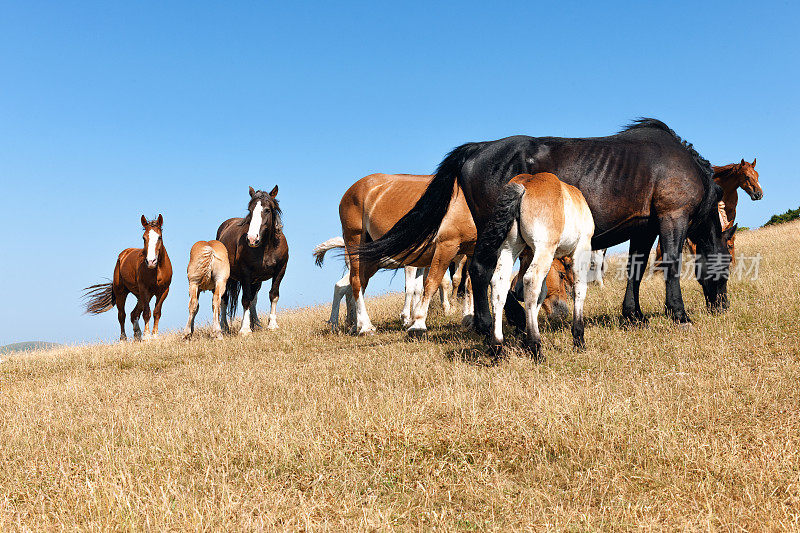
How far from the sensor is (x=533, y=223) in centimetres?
544

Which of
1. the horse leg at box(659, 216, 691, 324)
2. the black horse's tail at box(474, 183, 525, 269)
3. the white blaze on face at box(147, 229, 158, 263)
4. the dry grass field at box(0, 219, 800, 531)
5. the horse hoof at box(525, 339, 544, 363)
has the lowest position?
the dry grass field at box(0, 219, 800, 531)

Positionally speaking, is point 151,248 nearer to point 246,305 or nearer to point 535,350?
point 246,305

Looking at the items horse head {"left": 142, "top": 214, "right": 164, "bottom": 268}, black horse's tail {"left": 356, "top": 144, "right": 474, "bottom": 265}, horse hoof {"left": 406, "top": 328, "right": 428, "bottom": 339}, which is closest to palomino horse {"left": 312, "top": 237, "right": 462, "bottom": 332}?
horse hoof {"left": 406, "top": 328, "right": 428, "bottom": 339}

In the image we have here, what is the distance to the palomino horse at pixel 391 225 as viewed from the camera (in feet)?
26.5

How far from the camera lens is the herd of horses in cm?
562

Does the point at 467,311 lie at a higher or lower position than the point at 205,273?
lower

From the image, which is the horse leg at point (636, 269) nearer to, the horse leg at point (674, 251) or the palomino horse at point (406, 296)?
the horse leg at point (674, 251)

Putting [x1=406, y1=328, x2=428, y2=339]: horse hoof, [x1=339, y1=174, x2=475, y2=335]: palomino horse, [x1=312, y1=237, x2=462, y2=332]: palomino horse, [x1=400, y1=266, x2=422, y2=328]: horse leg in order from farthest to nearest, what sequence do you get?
[x1=400, y1=266, x2=422, y2=328]: horse leg
[x1=312, y1=237, x2=462, y2=332]: palomino horse
[x1=406, y1=328, x2=428, y2=339]: horse hoof
[x1=339, y1=174, x2=475, y2=335]: palomino horse

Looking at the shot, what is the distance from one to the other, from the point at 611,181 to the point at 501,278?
7.20ft

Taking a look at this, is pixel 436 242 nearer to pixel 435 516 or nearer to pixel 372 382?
pixel 372 382

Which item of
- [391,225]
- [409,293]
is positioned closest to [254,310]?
[409,293]

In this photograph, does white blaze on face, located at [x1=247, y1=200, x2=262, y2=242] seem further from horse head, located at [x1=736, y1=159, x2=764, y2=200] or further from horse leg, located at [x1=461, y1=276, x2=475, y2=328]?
horse head, located at [x1=736, y1=159, x2=764, y2=200]

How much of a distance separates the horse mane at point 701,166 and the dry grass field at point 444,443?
1622 mm

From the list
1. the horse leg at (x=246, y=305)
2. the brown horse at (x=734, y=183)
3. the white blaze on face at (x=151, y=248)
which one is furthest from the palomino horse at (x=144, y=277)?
the brown horse at (x=734, y=183)
